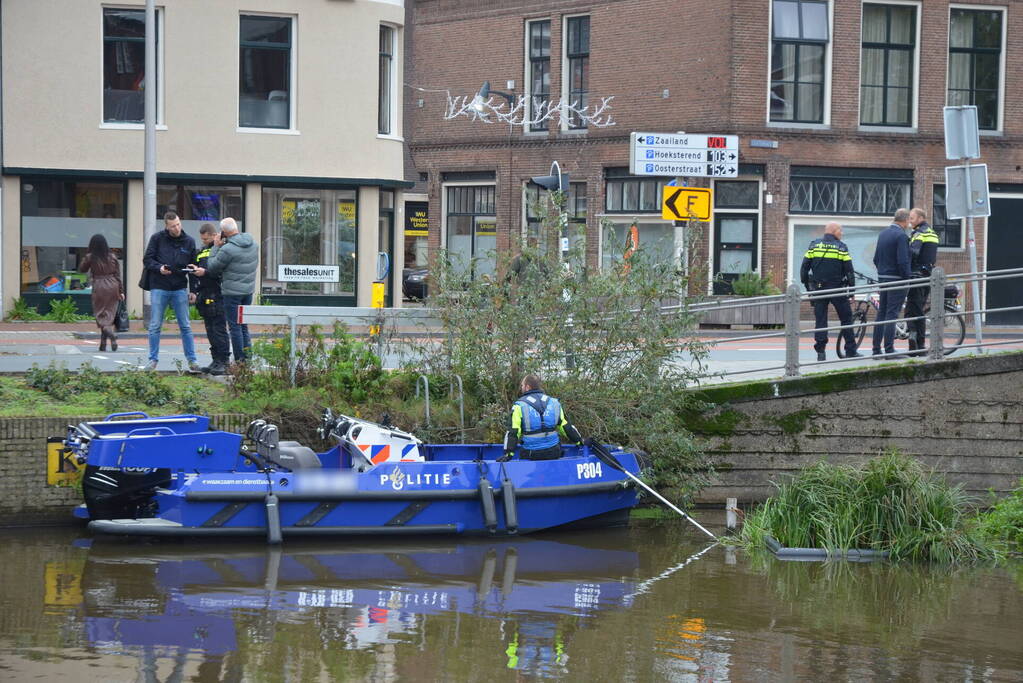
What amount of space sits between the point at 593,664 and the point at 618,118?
26285 millimetres

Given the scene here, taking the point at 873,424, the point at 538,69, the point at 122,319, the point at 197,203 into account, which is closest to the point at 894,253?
the point at 873,424

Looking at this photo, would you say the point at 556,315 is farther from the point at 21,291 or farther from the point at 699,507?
the point at 21,291

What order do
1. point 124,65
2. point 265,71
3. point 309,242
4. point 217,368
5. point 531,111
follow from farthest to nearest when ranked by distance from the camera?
point 531,111 < point 309,242 < point 265,71 < point 124,65 < point 217,368

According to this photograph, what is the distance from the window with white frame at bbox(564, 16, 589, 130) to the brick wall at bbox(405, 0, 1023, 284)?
0.77ft

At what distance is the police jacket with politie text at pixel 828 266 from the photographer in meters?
16.8

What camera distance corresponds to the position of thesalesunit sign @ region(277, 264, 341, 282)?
26578 mm

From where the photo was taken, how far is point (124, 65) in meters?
25.9

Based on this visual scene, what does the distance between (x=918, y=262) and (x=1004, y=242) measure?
17.0 meters

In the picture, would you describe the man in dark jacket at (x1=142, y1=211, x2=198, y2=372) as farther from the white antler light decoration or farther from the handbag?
the white antler light decoration

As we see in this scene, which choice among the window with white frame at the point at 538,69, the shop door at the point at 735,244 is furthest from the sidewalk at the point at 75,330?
the window with white frame at the point at 538,69

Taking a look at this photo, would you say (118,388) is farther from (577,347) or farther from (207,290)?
(577,347)

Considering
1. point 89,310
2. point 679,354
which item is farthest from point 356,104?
point 679,354

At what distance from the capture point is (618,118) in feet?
110

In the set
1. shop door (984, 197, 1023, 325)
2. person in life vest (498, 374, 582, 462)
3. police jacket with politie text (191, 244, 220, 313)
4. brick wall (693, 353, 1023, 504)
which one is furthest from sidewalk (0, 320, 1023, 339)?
person in life vest (498, 374, 582, 462)
